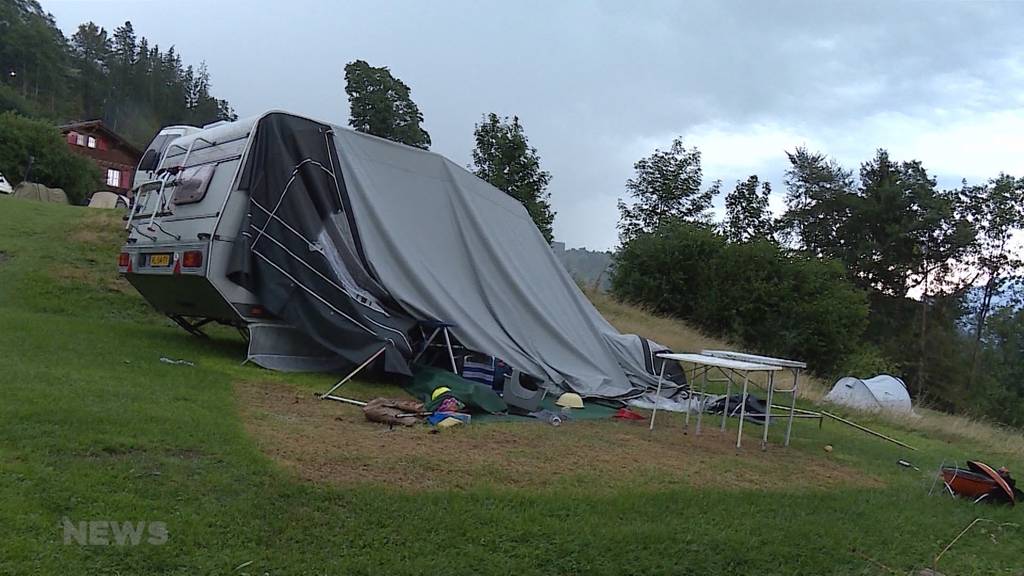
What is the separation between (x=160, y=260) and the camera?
7.21 metres

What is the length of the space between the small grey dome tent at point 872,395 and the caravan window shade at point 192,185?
9262 millimetres

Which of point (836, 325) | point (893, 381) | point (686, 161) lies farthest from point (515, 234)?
point (686, 161)

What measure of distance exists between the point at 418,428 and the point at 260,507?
6.88 ft

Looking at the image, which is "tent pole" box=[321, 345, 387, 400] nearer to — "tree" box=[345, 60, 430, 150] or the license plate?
the license plate

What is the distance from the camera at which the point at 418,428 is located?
526 centimetres

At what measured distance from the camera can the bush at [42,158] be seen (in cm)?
3334

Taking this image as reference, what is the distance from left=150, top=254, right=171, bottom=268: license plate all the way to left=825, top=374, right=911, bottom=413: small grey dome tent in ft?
30.8

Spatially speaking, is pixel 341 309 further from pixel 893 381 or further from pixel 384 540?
pixel 893 381

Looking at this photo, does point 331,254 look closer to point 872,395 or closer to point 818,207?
point 872,395

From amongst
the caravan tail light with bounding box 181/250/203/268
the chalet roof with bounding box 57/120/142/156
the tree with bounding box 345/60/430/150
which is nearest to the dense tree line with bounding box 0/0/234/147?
the chalet roof with bounding box 57/120/142/156

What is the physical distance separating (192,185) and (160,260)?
79 cm

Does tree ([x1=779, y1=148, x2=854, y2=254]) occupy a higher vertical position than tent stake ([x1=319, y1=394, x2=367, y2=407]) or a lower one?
higher

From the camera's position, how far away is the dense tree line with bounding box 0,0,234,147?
201 feet

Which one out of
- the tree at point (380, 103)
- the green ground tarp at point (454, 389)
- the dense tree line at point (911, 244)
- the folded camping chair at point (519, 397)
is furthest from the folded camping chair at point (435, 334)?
the tree at point (380, 103)
